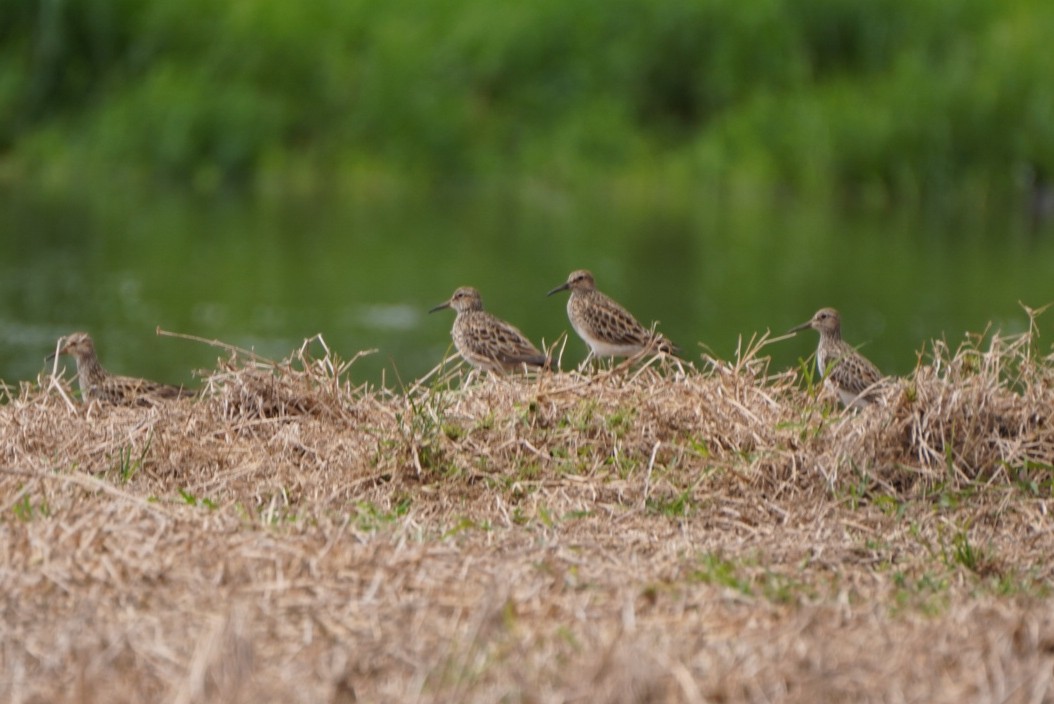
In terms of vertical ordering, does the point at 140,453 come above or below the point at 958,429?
below

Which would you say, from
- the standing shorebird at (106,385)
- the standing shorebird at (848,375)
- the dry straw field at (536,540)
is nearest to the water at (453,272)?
the standing shorebird at (106,385)

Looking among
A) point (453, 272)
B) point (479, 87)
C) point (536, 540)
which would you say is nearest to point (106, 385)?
point (536, 540)

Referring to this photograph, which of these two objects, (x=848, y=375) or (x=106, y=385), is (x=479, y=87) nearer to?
(x=106, y=385)

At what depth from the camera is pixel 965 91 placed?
95.2 feet

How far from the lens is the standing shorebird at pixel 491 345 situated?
9.24 m

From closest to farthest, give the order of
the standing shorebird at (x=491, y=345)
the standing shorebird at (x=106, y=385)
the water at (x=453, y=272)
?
the standing shorebird at (x=106, y=385), the standing shorebird at (x=491, y=345), the water at (x=453, y=272)

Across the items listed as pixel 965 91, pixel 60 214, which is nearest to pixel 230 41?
pixel 60 214

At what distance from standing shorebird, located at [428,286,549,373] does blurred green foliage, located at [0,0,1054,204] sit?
21.2 metres

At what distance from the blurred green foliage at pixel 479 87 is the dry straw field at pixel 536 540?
23571mm

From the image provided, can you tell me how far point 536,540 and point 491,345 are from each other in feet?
11.3

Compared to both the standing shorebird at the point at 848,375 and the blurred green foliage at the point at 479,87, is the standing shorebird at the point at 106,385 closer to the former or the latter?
the standing shorebird at the point at 848,375

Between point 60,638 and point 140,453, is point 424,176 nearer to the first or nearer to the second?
point 140,453

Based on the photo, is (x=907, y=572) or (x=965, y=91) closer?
(x=907, y=572)

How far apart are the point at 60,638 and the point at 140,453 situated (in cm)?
221
